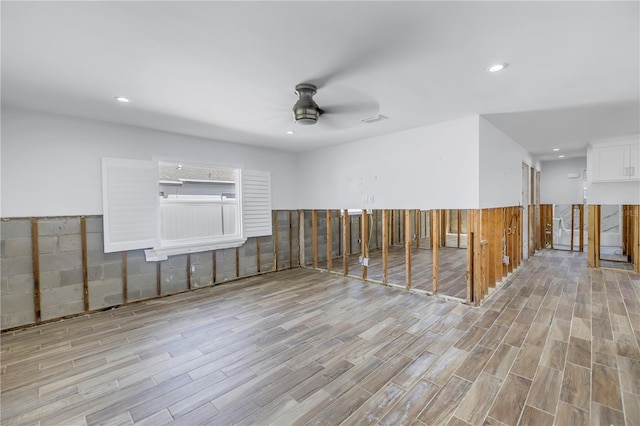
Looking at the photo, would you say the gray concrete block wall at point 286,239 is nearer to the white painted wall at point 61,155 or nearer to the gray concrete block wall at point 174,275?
the gray concrete block wall at point 174,275

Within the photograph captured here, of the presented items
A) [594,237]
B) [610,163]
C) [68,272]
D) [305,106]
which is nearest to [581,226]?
[594,237]

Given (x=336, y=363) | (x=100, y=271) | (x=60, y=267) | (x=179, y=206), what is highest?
(x=179, y=206)

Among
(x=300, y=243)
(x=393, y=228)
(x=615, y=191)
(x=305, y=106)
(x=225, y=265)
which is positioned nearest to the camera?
(x=305, y=106)

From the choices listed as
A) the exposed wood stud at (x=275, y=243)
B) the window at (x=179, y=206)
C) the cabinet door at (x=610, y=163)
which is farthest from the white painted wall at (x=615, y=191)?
the window at (x=179, y=206)

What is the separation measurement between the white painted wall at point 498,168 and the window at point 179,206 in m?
3.48

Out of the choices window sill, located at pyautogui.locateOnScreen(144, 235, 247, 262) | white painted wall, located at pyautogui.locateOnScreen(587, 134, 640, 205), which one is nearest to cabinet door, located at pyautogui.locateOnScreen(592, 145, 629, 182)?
white painted wall, located at pyautogui.locateOnScreen(587, 134, 640, 205)

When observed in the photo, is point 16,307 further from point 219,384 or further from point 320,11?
point 320,11

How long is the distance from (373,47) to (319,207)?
370 centimetres

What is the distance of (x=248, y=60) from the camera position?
2.05 metres

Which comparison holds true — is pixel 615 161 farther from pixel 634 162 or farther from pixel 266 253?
pixel 266 253

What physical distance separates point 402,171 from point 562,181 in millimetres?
5866

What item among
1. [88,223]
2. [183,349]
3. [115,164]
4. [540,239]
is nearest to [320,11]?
[183,349]

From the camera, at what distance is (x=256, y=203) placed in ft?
16.3

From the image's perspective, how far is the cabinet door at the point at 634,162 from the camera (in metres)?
4.57
